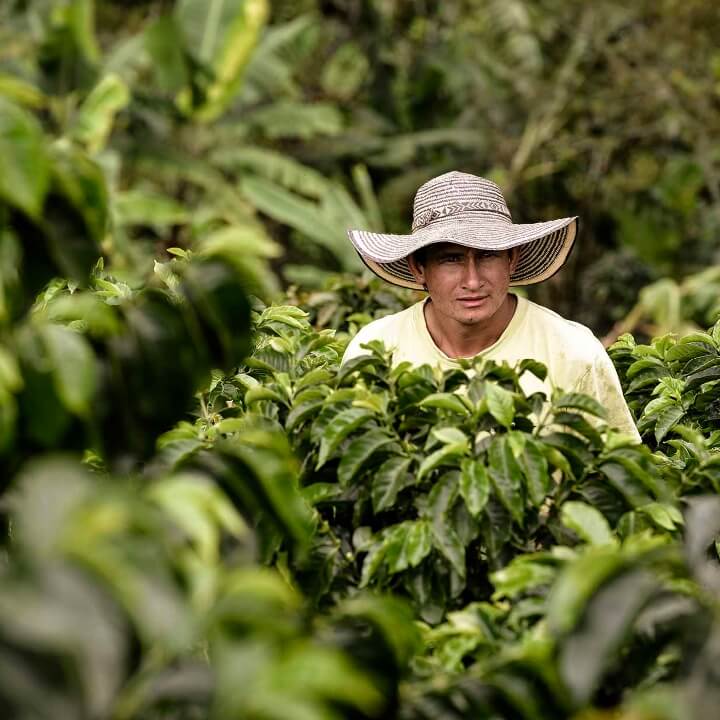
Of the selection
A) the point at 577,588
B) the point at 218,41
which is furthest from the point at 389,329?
the point at 218,41

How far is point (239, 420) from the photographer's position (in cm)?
227

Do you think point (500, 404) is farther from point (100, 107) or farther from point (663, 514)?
point (100, 107)

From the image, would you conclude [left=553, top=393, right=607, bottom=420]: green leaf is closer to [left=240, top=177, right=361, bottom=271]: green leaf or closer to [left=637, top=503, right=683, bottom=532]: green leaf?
[left=637, top=503, right=683, bottom=532]: green leaf

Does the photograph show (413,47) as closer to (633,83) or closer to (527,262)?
(633,83)

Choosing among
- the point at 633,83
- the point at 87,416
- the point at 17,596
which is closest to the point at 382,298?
the point at 87,416

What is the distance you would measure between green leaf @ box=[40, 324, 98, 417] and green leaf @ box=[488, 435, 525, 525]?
840 millimetres

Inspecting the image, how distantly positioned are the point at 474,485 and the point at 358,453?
245 mm

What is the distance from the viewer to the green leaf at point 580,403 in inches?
87.2

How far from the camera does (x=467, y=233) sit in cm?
329

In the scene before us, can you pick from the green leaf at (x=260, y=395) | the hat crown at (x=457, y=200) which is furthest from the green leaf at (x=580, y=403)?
the hat crown at (x=457, y=200)

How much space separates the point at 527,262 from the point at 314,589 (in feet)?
5.97

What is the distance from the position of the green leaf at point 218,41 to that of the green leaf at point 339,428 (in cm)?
713

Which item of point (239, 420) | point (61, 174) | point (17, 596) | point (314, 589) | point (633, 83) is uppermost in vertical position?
point (633, 83)

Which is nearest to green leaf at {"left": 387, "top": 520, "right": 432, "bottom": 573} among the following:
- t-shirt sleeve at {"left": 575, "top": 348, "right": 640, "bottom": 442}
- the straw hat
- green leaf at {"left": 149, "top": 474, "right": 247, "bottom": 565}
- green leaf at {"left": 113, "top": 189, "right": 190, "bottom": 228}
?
green leaf at {"left": 149, "top": 474, "right": 247, "bottom": 565}
